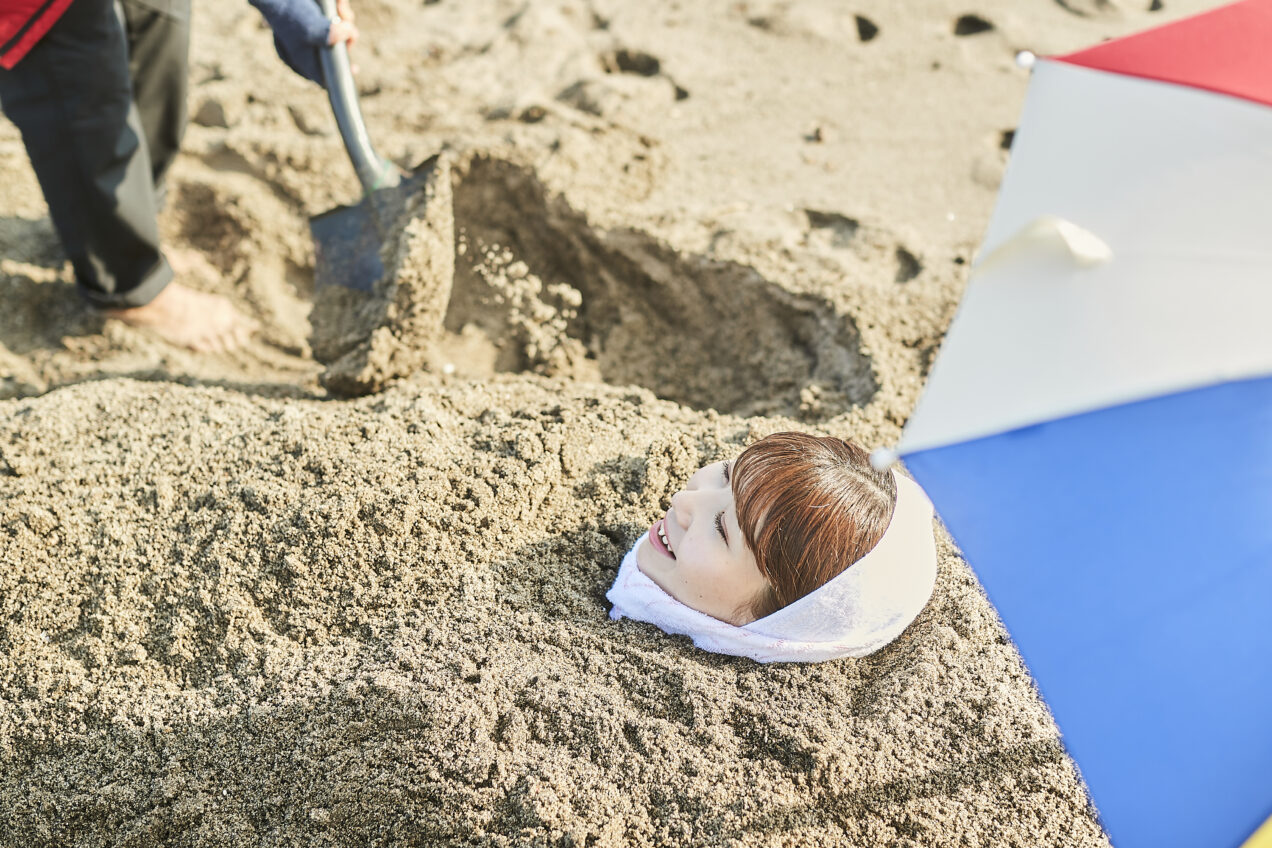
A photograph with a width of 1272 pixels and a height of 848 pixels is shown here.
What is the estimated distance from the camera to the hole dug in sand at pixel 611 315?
8.30 feet

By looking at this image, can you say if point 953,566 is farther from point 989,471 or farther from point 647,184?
point 647,184

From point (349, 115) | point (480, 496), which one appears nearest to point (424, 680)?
point (480, 496)

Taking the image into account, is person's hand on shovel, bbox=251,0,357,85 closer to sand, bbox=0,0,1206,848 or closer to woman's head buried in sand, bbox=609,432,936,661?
sand, bbox=0,0,1206,848

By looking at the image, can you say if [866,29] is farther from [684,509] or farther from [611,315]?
[684,509]

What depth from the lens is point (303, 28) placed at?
2307 mm

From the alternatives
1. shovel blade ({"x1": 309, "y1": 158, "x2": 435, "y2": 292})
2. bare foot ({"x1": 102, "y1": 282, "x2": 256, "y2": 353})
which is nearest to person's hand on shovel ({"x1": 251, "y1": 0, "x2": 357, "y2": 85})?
shovel blade ({"x1": 309, "y1": 158, "x2": 435, "y2": 292})

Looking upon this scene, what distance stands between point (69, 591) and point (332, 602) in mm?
509

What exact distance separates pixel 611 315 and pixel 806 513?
4.79ft

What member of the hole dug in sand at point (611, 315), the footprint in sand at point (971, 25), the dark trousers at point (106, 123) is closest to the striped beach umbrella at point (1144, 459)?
the hole dug in sand at point (611, 315)

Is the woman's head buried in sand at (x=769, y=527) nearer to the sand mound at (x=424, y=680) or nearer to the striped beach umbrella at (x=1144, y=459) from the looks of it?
the sand mound at (x=424, y=680)

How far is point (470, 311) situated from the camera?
2715 millimetres

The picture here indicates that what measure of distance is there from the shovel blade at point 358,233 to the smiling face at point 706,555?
129 centimetres

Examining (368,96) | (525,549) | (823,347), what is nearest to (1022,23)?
(823,347)

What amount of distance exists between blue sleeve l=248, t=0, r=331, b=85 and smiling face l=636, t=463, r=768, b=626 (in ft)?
5.34
